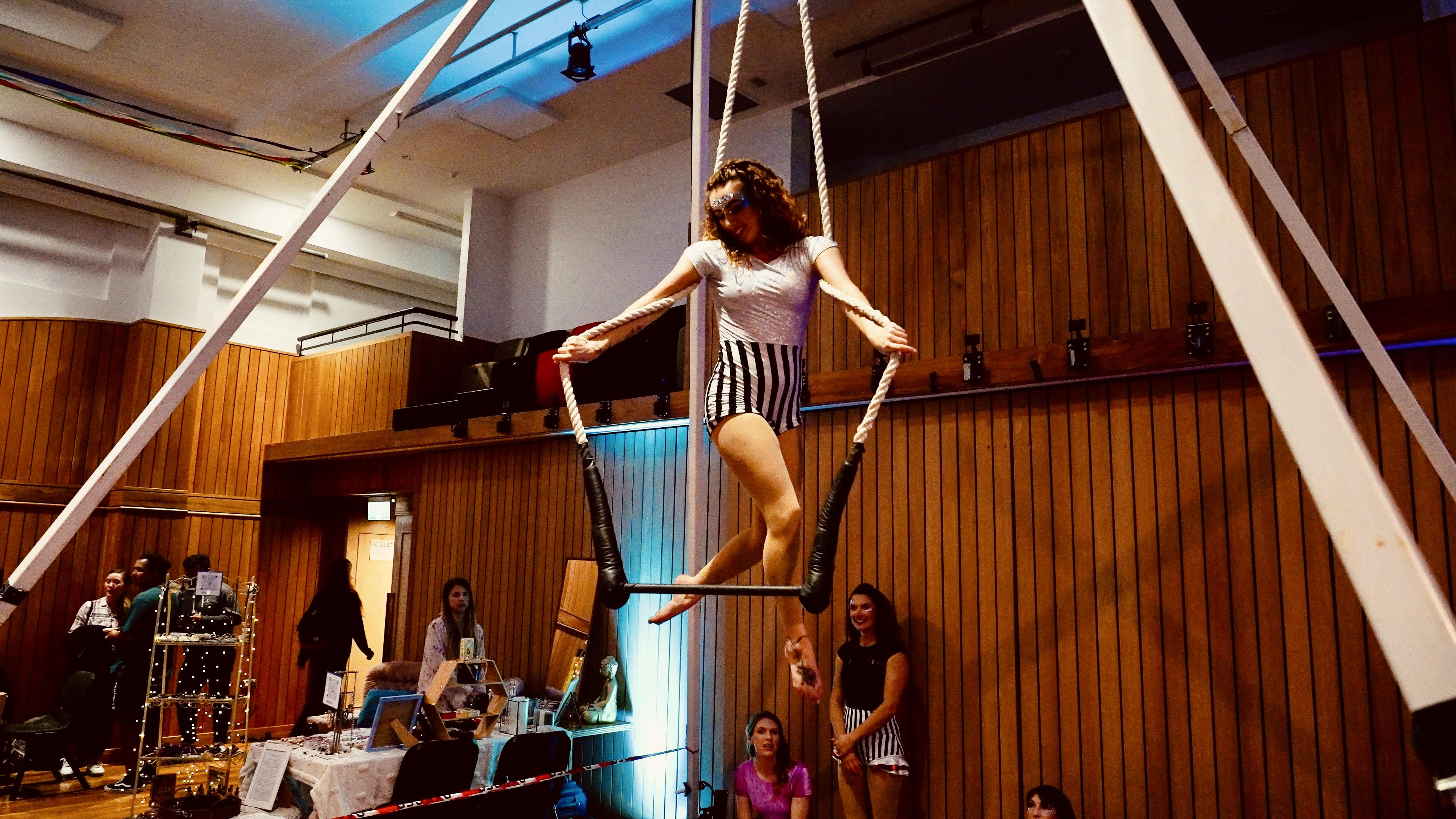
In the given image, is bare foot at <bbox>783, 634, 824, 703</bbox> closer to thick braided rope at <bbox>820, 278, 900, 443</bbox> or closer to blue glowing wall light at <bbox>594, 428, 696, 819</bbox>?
thick braided rope at <bbox>820, 278, 900, 443</bbox>

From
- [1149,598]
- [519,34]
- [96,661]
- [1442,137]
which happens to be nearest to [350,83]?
[519,34]

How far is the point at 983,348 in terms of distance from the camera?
5.82 m

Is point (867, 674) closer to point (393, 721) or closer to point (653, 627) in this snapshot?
point (653, 627)

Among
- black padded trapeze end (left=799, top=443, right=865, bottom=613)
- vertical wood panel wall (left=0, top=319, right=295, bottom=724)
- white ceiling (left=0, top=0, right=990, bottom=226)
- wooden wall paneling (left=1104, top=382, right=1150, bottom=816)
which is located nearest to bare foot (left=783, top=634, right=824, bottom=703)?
black padded trapeze end (left=799, top=443, right=865, bottom=613)

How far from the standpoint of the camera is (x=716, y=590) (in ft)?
7.93

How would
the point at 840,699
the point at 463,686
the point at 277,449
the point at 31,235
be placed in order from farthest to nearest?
the point at 277,449 < the point at 31,235 < the point at 463,686 < the point at 840,699

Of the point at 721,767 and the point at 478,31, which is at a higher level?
the point at 478,31

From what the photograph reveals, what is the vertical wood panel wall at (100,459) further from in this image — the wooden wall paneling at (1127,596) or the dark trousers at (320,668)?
the wooden wall paneling at (1127,596)

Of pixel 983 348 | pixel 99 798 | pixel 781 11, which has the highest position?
pixel 781 11

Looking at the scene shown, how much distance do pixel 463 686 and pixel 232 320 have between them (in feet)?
13.9

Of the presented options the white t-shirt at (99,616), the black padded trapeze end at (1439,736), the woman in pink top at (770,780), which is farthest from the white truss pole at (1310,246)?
the white t-shirt at (99,616)

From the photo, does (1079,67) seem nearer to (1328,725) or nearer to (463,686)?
(1328,725)

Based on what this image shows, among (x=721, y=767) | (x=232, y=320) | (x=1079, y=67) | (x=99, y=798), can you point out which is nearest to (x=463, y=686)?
(x=721, y=767)

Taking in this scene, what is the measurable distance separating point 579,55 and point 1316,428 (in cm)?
681
